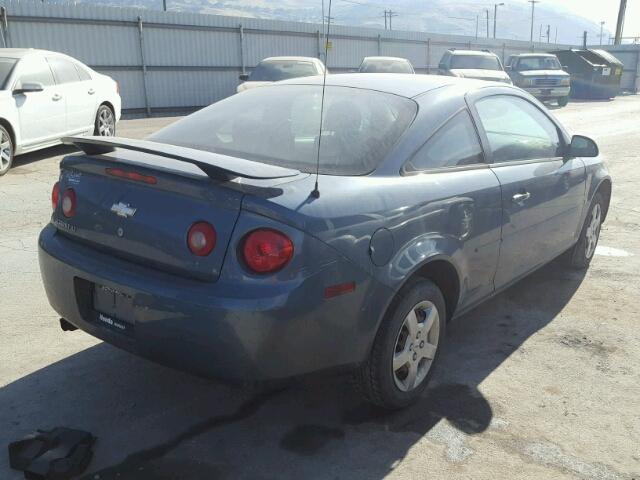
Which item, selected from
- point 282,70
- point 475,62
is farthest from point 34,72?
point 475,62

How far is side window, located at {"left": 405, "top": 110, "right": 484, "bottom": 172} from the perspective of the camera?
3.38m

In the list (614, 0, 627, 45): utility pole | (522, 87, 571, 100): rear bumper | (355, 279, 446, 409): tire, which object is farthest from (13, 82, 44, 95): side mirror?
(614, 0, 627, 45): utility pole

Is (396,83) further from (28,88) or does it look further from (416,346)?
(28,88)

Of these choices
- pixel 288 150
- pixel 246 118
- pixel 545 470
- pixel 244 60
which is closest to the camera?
pixel 545 470

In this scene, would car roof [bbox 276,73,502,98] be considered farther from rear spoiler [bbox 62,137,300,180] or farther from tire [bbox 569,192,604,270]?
tire [bbox 569,192,604,270]

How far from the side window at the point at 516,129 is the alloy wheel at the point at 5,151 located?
23.0 ft

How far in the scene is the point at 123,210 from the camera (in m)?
2.94

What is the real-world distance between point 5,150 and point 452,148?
726cm

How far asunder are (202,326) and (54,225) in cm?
117

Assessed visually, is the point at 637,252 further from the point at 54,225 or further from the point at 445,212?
the point at 54,225

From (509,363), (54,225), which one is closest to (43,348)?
(54,225)

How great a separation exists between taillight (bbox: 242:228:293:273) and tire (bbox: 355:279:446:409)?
0.69m

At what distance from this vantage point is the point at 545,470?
287 cm

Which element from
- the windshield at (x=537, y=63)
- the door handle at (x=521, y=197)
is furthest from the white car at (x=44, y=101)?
the windshield at (x=537, y=63)
